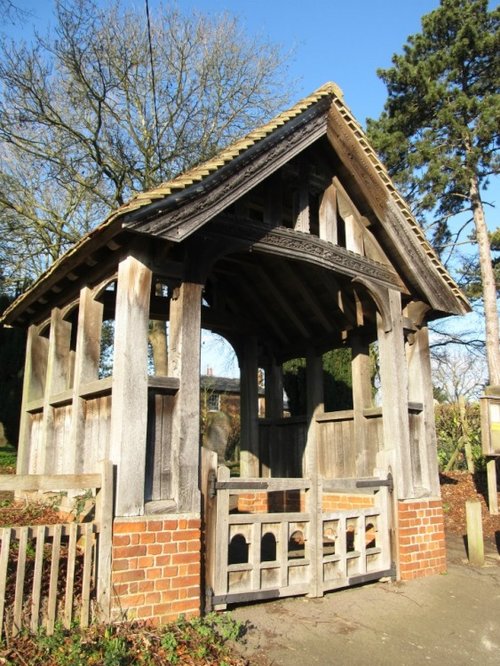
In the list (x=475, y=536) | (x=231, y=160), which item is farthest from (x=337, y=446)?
(x=231, y=160)

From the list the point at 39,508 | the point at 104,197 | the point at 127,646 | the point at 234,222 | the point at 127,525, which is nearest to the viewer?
the point at 127,646

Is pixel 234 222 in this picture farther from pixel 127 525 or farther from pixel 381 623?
pixel 381 623

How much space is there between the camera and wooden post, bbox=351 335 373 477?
869 centimetres

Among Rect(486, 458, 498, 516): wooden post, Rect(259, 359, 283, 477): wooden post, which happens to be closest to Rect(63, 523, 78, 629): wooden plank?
Rect(259, 359, 283, 477): wooden post

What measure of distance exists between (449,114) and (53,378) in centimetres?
1572

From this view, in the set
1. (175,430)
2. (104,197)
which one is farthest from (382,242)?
(104,197)

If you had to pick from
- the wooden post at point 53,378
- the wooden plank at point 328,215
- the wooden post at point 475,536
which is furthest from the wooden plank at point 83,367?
the wooden post at point 475,536

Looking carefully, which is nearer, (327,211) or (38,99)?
(327,211)

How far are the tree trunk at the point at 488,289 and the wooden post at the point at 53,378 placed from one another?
517 inches

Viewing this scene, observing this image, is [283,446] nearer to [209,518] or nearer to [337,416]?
[337,416]

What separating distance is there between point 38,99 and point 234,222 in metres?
13.4

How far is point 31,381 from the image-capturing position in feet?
31.5

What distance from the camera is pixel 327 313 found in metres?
9.88

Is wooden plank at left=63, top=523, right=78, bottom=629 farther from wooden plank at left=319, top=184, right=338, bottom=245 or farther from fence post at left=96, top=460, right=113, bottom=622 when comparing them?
wooden plank at left=319, top=184, right=338, bottom=245
